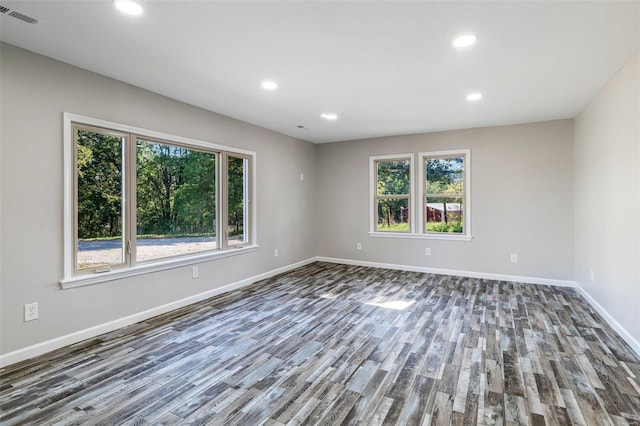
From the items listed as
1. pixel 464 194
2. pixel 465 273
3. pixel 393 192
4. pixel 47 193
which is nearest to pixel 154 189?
pixel 47 193

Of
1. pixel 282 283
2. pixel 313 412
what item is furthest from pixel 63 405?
pixel 282 283

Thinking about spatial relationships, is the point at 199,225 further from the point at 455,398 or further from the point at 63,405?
the point at 455,398

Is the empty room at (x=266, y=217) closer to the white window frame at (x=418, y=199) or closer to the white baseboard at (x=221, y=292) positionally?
the white baseboard at (x=221, y=292)

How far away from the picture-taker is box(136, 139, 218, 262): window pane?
3.55 meters

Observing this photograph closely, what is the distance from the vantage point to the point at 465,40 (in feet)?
7.89

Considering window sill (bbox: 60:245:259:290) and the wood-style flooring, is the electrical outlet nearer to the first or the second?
window sill (bbox: 60:245:259:290)

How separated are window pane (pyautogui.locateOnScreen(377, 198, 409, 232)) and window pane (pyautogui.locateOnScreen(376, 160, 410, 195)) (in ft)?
0.57

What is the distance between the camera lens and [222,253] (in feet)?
14.5

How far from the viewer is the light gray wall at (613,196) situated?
2.69 metres

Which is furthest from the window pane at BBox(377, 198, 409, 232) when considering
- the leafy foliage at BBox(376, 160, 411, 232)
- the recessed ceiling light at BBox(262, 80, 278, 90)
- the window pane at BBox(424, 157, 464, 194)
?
the recessed ceiling light at BBox(262, 80, 278, 90)

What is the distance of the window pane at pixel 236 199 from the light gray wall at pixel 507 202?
8.00 ft

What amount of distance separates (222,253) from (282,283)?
109cm

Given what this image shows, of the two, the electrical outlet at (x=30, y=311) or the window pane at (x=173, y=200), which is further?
the window pane at (x=173, y=200)

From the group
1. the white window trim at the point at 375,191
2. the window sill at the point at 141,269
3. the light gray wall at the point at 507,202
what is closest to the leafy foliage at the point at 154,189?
the window sill at the point at 141,269
